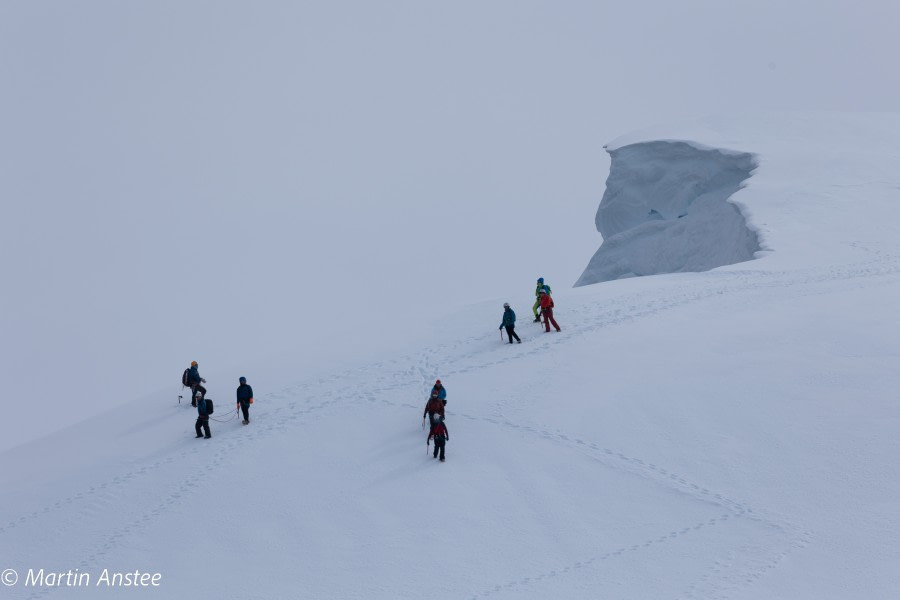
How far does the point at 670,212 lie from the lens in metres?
38.9

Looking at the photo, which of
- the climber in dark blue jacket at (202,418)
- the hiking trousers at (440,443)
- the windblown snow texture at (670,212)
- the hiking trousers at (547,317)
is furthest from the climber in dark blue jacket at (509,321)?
the windblown snow texture at (670,212)

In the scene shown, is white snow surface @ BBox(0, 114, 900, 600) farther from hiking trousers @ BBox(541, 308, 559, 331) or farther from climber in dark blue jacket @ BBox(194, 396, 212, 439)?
climber in dark blue jacket @ BBox(194, 396, 212, 439)

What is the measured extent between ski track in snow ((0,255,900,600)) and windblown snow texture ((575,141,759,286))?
19.1 feet

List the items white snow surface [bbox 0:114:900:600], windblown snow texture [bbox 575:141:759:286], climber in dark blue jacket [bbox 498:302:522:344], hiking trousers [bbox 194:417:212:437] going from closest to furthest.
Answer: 1. white snow surface [bbox 0:114:900:600]
2. hiking trousers [bbox 194:417:212:437]
3. climber in dark blue jacket [bbox 498:302:522:344]
4. windblown snow texture [bbox 575:141:759:286]

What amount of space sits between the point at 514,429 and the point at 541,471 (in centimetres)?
163

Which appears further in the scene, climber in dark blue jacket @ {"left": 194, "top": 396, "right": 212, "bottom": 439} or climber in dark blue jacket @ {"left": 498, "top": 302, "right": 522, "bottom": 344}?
climber in dark blue jacket @ {"left": 498, "top": 302, "right": 522, "bottom": 344}

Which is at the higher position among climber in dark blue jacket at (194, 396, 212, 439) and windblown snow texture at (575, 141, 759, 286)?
windblown snow texture at (575, 141, 759, 286)

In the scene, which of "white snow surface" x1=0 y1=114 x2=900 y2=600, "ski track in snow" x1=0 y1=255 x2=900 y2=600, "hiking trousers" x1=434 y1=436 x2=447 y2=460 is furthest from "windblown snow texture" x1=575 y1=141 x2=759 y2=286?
"hiking trousers" x1=434 y1=436 x2=447 y2=460

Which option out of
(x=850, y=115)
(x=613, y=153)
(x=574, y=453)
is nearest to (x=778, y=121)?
(x=850, y=115)

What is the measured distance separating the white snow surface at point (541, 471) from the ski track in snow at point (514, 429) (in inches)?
2.0

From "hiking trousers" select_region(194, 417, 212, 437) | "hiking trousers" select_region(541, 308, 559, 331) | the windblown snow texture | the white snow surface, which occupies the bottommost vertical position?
the white snow surface

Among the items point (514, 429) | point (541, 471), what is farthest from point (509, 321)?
point (541, 471)

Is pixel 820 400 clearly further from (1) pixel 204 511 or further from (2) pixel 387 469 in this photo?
(1) pixel 204 511

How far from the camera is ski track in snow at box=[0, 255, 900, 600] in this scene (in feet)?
44.2
